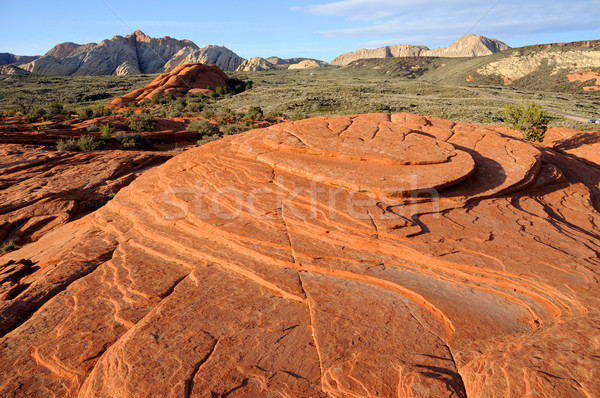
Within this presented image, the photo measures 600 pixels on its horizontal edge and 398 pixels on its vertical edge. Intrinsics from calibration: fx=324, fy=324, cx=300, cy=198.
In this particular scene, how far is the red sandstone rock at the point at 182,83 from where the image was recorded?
152 ft

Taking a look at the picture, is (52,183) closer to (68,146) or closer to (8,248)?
(8,248)

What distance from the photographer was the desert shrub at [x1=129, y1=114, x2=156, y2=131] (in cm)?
2514

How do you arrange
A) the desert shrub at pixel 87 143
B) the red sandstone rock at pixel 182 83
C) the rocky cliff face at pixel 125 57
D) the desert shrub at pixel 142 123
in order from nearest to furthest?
the desert shrub at pixel 87 143 → the desert shrub at pixel 142 123 → the red sandstone rock at pixel 182 83 → the rocky cliff face at pixel 125 57

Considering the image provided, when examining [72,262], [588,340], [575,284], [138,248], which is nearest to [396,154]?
[575,284]

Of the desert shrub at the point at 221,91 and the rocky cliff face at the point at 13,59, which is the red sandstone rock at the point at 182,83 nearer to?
the desert shrub at the point at 221,91

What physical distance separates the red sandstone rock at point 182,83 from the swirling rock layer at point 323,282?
41600 mm

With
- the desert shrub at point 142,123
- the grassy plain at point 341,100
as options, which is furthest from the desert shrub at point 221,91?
the desert shrub at point 142,123

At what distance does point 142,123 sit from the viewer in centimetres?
2534

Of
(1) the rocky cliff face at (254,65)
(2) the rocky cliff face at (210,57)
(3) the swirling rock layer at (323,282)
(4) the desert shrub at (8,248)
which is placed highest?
(2) the rocky cliff face at (210,57)

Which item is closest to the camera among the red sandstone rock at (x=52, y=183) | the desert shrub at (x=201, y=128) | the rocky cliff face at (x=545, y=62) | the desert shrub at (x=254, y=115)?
the red sandstone rock at (x=52, y=183)

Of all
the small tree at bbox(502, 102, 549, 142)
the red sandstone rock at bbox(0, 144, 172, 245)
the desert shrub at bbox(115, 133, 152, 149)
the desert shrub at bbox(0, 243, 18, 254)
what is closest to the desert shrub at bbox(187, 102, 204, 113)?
the desert shrub at bbox(115, 133, 152, 149)

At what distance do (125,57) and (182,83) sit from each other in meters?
79.6

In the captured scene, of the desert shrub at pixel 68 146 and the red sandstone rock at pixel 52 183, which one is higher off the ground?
the desert shrub at pixel 68 146

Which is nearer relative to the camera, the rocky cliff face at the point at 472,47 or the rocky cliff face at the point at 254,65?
the rocky cliff face at the point at 254,65
